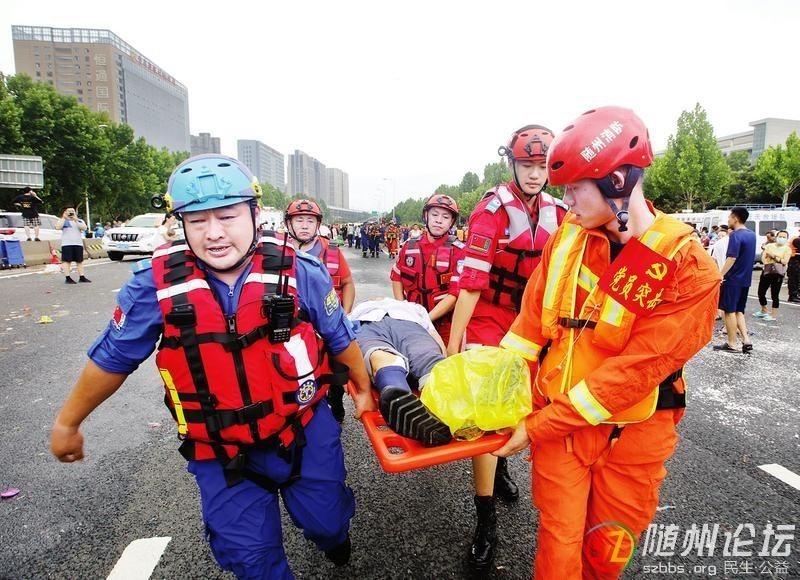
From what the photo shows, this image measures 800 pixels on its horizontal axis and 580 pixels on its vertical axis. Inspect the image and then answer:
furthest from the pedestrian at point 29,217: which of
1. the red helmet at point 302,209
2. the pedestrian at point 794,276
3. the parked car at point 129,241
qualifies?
the pedestrian at point 794,276

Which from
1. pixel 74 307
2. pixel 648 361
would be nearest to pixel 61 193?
pixel 74 307

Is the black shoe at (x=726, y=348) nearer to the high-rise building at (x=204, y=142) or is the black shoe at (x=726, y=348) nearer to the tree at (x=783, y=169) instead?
the tree at (x=783, y=169)

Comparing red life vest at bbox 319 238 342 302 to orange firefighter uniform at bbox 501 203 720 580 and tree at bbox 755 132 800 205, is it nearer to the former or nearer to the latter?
orange firefighter uniform at bbox 501 203 720 580

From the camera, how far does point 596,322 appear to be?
1860mm

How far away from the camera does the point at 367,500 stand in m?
3.06

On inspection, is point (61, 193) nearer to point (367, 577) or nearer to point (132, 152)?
point (132, 152)

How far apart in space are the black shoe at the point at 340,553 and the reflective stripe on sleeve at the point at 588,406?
141cm

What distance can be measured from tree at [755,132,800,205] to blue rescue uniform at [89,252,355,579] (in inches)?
2019

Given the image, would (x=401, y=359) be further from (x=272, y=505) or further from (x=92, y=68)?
(x=92, y=68)

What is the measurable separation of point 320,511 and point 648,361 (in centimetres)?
160

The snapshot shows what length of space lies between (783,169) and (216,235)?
53.0 m

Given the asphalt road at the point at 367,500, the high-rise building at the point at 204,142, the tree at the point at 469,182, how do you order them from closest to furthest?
the asphalt road at the point at 367,500, the tree at the point at 469,182, the high-rise building at the point at 204,142

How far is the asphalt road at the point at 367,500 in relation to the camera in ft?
8.09

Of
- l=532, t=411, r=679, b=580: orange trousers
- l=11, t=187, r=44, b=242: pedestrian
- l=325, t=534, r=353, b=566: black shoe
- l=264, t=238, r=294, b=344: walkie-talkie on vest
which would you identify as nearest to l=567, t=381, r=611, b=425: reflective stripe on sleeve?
l=532, t=411, r=679, b=580: orange trousers
